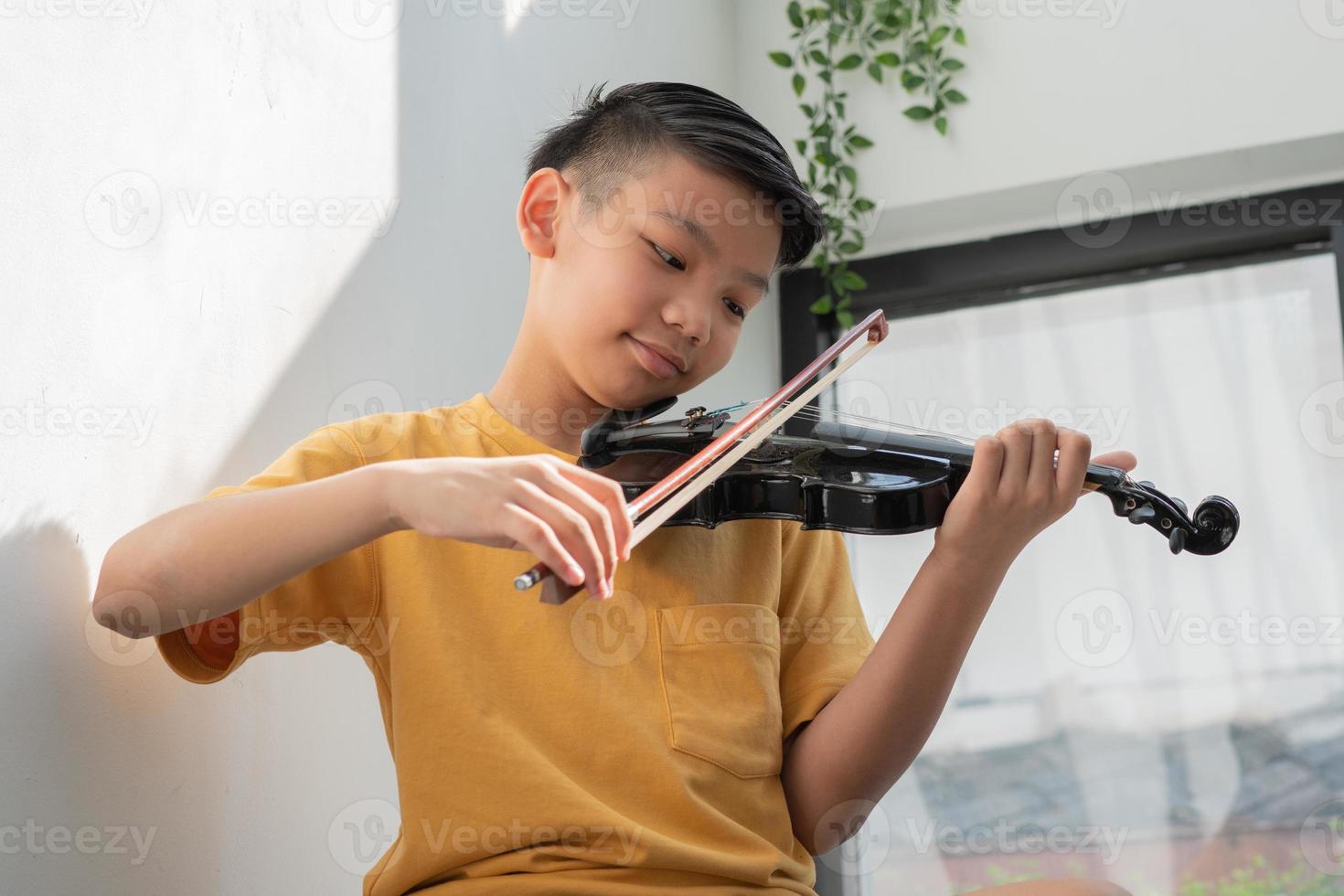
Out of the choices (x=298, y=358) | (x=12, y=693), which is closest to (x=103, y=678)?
(x=12, y=693)

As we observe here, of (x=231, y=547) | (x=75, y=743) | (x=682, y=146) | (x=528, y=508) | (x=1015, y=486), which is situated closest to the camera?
(x=528, y=508)

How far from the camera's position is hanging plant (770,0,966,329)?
2.08 meters

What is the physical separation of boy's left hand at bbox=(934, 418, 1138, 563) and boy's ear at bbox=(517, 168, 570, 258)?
43 cm

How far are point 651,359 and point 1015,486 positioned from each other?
12.1 inches

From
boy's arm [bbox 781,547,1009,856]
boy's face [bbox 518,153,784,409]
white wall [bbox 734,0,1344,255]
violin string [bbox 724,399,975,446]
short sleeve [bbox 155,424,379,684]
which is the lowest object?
boy's arm [bbox 781,547,1009,856]

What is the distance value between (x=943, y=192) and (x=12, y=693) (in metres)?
1.58

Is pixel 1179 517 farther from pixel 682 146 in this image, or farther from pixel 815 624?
pixel 682 146

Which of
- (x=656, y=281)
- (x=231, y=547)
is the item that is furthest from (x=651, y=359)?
(x=231, y=547)

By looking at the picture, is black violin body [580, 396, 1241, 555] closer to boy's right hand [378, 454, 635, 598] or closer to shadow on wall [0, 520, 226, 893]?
boy's right hand [378, 454, 635, 598]

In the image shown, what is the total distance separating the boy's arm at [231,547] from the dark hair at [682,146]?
45 cm

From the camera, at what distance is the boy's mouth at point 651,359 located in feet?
3.52

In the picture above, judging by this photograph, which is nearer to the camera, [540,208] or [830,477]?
[830,477]

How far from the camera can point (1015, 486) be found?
3.30 feet

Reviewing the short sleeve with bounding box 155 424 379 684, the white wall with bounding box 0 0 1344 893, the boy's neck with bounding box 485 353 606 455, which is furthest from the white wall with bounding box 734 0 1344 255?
the short sleeve with bounding box 155 424 379 684
